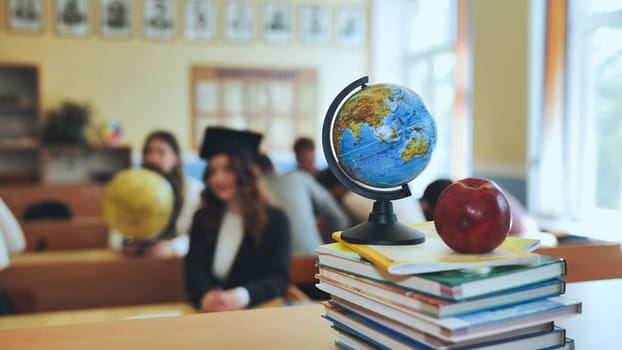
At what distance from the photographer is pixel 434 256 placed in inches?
34.9

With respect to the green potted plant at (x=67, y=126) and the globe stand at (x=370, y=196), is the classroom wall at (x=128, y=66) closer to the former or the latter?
the green potted plant at (x=67, y=126)

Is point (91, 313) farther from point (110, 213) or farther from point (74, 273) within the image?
point (110, 213)

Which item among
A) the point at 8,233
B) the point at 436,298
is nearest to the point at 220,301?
the point at 8,233

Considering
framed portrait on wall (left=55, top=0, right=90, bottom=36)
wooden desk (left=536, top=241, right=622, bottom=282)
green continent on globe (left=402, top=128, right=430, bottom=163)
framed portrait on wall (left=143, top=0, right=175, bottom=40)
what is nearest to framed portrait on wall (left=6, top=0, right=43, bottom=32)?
framed portrait on wall (left=55, top=0, right=90, bottom=36)

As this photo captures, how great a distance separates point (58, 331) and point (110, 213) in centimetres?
216

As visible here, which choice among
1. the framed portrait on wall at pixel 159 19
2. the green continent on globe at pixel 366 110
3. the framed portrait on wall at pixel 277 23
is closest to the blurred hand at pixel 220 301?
the green continent on globe at pixel 366 110

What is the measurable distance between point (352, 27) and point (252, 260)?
6142 mm

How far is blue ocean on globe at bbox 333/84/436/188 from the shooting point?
100cm

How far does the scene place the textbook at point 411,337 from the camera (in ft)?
2.77

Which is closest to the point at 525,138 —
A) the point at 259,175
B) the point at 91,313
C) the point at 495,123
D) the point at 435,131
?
the point at 495,123

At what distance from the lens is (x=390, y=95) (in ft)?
3.29

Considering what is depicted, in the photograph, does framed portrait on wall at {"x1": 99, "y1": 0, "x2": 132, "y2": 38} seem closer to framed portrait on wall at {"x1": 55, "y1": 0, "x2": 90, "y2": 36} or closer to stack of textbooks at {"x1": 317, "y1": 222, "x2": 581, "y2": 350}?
framed portrait on wall at {"x1": 55, "y1": 0, "x2": 90, "y2": 36}

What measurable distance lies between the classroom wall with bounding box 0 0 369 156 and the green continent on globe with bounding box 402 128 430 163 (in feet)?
23.0

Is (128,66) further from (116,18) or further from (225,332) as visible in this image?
(225,332)
